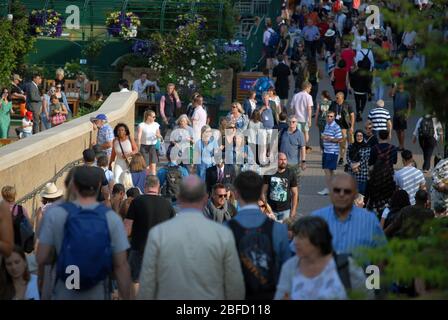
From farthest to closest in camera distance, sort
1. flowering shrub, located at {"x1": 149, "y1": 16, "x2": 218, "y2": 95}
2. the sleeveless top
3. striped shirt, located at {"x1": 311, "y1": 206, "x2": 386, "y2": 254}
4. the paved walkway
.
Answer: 1. flowering shrub, located at {"x1": 149, "y1": 16, "x2": 218, "y2": 95}
2. the paved walkway
3. the sleeveless top
4. striped shirt, located at {"x1": 311, "y1": 206, "x2": 386, "y2": 254}

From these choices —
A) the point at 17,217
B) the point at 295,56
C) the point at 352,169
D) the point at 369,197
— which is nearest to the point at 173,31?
the point at 295,56

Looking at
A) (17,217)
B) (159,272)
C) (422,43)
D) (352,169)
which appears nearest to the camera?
(422,43)

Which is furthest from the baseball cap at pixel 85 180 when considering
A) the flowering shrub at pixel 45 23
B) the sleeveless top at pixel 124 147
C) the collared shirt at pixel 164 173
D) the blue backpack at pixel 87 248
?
the flowering shrub at pixel 45 23

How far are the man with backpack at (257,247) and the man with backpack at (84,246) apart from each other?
76 centimetres

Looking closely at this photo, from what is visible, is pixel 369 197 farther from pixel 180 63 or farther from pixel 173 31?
pixel 173 31

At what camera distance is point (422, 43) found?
23.4 ft

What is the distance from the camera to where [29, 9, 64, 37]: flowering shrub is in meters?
34.5

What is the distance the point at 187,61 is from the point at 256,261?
22.3 m

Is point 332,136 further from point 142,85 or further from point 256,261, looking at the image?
point 256,261

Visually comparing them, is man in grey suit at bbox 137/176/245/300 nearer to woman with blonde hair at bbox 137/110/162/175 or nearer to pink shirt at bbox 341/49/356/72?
woman with blonde hair at bbox 137/110/162/175

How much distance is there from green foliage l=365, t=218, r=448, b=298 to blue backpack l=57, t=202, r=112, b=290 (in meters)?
2.19

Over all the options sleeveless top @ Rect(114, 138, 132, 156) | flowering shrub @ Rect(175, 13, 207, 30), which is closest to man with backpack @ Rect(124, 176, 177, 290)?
sleeveless top @ Rect(114, 138, 132, 156)

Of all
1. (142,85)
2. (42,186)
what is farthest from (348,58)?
(42,186)
